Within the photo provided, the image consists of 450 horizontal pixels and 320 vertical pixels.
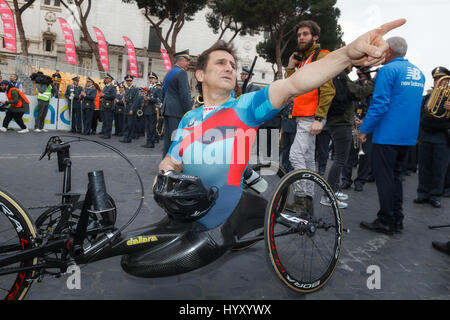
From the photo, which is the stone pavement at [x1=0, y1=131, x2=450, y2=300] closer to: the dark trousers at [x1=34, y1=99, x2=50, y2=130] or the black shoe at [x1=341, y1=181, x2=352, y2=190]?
the black shoe at [x1=341, y1=181, x2=352, y2=190]

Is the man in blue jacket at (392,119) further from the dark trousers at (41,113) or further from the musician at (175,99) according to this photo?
the dark trousers at (41,113)

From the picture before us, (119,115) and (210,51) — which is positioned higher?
(119,115)

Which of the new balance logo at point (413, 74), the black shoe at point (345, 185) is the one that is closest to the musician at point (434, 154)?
the black shoe at point (345, 185)

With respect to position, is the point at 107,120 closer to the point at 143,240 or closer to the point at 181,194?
the point at 143,240

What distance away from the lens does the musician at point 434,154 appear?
5762 mm

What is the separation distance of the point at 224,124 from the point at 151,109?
32.7 ft

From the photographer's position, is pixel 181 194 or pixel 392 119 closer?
pixel 181 194

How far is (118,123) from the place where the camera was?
47.8ft

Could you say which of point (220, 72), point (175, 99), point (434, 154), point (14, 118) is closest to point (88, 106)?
point (14, 118)

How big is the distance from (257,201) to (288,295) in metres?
0.69

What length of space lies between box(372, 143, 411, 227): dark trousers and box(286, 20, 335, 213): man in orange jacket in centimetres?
75

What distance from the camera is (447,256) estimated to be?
351 cm

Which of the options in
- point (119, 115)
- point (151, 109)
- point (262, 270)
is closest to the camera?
point (262, 270)
